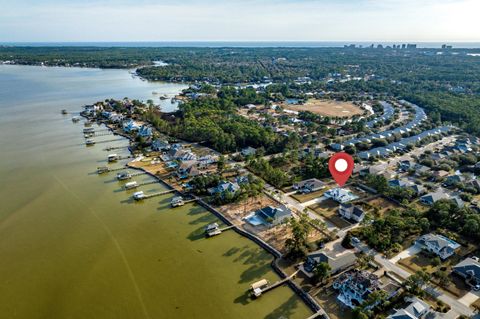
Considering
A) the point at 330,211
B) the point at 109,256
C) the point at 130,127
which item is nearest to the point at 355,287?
the point at 330,211

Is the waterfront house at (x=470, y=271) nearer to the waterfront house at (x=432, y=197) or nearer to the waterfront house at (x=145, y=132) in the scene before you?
the waterfront house at (x=432, y=197)

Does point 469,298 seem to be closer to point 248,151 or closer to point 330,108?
point 248,151

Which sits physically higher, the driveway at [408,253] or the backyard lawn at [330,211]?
the backyard lawn at [330,211]

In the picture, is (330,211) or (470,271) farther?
(330,211)

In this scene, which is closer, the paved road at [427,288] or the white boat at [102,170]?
the paved road at [427,288]

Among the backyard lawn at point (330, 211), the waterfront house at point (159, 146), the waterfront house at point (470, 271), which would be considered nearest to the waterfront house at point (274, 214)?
the backyard lawn at point (330, 211)

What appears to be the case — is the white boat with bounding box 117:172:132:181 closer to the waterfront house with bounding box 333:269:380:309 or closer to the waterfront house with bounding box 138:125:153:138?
the waterfront house with bounding box 138:125:153:138

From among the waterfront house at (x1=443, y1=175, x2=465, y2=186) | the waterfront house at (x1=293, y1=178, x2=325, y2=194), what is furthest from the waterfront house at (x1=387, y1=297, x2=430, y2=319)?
the waterfront house at (x1=443, y1=175, x2=465, y2=186)
